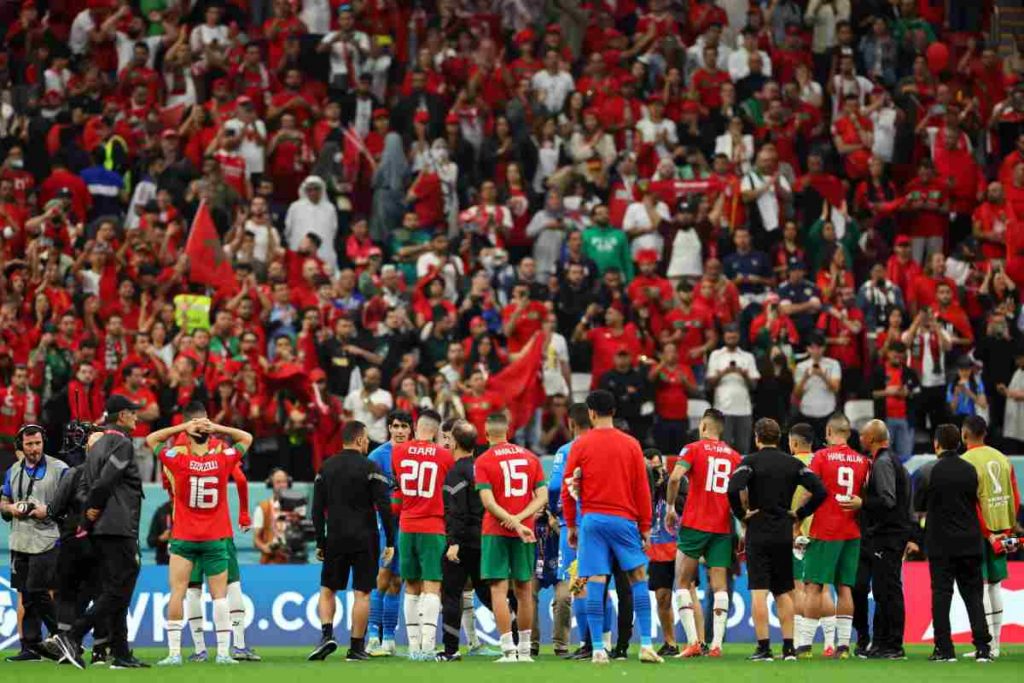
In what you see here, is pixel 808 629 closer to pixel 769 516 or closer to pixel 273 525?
→ pixel 769 516

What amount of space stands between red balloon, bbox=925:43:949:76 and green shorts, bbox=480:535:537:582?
1728cm

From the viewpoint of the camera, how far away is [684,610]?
1712 centimetres

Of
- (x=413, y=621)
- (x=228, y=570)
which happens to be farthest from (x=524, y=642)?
(x=228, y=570)

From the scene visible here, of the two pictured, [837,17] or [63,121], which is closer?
[63,121]

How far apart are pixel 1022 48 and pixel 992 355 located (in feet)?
32.2

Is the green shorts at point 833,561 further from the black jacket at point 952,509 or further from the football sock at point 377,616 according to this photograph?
the football sock at point 377,616

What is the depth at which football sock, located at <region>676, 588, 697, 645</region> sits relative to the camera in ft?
55.9

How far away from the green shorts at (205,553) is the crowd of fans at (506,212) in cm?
586

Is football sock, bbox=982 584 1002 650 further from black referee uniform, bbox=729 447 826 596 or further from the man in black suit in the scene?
the man in black suit

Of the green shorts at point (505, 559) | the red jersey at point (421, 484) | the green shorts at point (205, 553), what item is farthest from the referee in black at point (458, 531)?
the green shorts at point (205, 553)

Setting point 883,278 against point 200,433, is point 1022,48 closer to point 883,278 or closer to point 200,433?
point 883,278

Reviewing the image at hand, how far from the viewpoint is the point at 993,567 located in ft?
57.7

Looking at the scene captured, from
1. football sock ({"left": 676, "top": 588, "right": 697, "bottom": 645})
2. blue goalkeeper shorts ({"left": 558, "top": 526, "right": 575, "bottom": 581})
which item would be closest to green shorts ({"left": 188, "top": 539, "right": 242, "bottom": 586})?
blue goalkeeper shorts ({"left": 558, "top": 526, "right": 575, "bottom": 581})

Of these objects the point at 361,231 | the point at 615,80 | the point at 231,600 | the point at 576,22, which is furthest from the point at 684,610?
the point at 576,22
